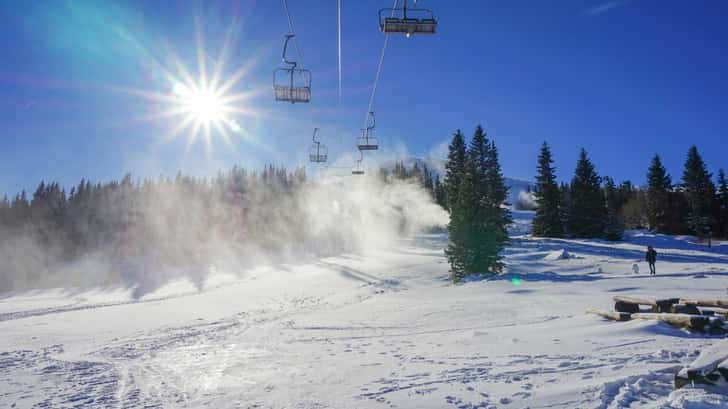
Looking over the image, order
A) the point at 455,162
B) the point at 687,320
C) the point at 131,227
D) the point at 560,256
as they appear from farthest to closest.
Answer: the point at 131,227
the point at 455,162
the point at 560,256
the point at 687,320

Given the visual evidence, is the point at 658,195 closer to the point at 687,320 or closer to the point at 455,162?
the point at 455,162

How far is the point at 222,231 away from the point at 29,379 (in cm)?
6902

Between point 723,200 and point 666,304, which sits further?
point 723,200

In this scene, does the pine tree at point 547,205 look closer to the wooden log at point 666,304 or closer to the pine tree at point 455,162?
the pine tree at point 455,162

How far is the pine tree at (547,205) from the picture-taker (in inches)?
2042

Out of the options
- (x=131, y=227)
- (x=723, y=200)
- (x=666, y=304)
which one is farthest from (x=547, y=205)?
(x=131, y=227)

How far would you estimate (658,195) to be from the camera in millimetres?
58562

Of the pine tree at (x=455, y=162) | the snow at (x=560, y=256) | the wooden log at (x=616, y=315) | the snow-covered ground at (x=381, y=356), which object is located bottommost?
the snow at (x=560, y=256)

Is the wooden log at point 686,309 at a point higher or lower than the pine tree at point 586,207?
lower

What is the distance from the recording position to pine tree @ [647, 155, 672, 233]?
5716cm

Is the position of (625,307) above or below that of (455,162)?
below

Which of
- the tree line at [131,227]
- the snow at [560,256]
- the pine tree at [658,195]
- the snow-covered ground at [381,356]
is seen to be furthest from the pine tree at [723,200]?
the tree line at [131,227]

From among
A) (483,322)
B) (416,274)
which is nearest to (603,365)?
(483,322)

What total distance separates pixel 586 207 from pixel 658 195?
17750mm
